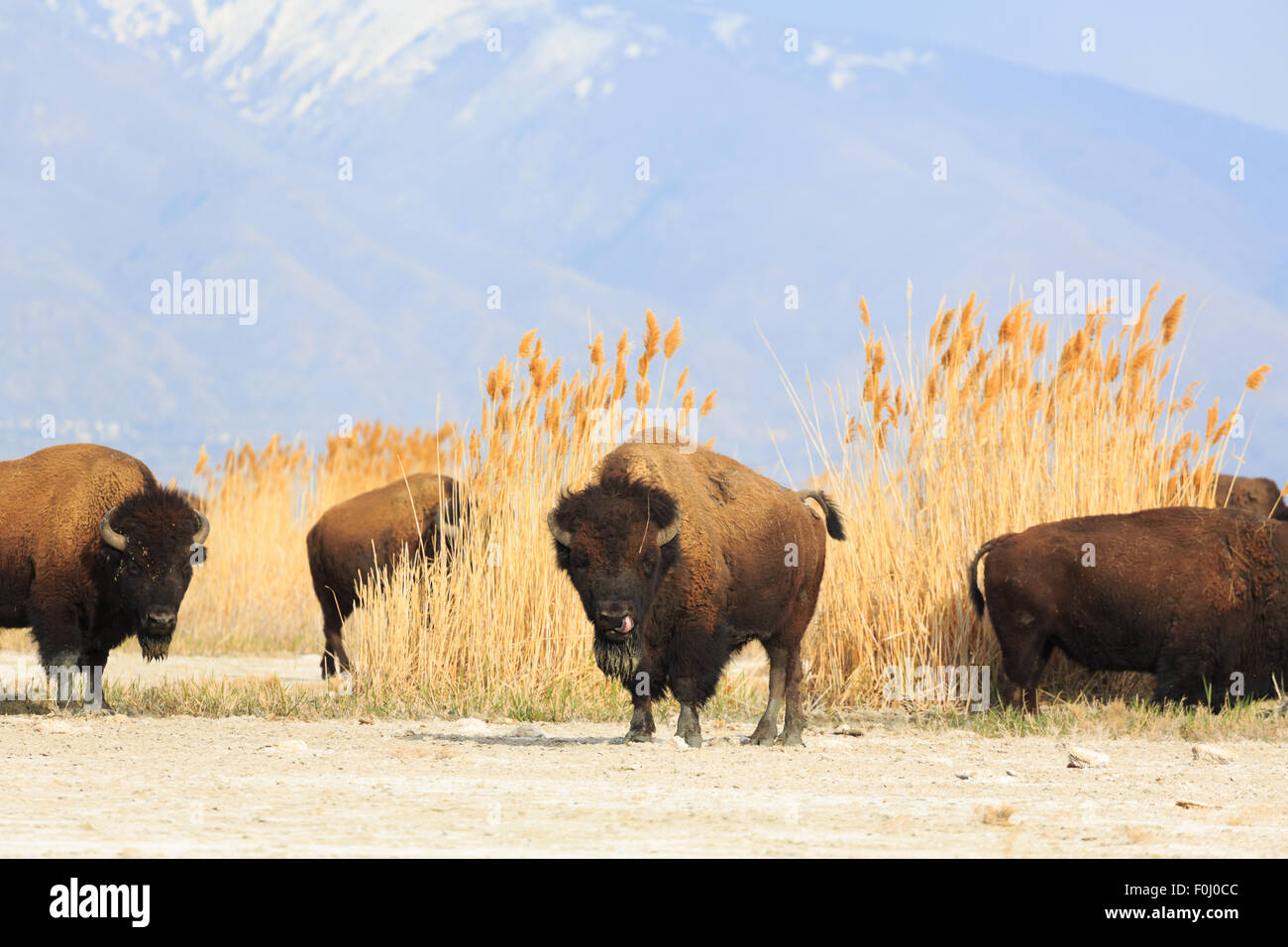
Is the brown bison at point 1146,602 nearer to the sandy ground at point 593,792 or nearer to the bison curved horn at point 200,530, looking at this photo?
the sandy ground at point 593,792

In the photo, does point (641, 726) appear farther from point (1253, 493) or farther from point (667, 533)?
point (1253, 493)

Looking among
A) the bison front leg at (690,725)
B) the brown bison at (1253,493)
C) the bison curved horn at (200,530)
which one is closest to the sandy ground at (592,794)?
the bison front leg at (690,725)

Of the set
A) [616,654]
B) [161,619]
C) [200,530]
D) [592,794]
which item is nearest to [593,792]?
[592,794]

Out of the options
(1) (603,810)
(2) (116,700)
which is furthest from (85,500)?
(1) (603,810)

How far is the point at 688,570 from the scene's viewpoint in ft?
29.3

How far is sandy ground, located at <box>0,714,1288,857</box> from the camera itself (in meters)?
5.92

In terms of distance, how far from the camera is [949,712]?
1112cm

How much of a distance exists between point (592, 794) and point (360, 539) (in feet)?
29.0

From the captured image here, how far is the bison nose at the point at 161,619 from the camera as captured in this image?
10867mm

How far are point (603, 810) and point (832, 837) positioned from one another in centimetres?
110

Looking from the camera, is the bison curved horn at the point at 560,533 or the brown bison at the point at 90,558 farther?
the brown bison at the point at 90,558

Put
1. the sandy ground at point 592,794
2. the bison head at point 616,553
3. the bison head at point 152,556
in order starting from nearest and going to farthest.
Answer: the sandy ground at point 592,794 < the bison head at point 616,553 < the bison head at point 152,556

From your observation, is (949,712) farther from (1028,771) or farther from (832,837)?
(832,837)
